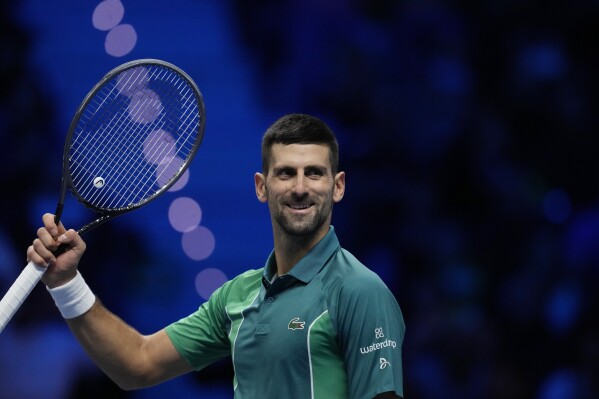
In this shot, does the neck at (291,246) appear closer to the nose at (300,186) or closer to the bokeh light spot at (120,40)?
the nose at (300,186)

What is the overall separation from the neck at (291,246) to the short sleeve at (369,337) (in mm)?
230

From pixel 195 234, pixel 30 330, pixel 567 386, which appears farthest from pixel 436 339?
pixel 30 330

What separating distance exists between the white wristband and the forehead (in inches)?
26.9

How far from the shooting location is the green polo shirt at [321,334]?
286 centimetres

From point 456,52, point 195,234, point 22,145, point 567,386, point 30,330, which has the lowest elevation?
point 567,386

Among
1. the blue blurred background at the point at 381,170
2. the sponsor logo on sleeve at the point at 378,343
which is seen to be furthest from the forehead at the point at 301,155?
the blue blurred background at the point at 381,170

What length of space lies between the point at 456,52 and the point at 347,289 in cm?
316

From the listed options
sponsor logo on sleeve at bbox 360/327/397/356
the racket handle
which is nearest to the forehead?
sponsor logo on sleeve at bbox 360/327/397/356

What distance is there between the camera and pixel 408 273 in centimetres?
552

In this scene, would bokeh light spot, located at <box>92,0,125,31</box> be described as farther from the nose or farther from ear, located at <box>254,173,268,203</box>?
the nose

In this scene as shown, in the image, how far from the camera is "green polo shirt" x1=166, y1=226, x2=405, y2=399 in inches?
112

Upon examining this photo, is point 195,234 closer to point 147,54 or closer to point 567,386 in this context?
point 147,54

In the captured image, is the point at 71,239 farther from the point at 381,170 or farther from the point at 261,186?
the point at 381,170

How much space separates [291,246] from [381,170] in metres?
2.56
